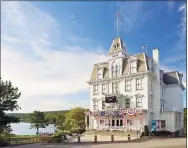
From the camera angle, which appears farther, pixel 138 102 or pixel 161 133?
pixel 138 102

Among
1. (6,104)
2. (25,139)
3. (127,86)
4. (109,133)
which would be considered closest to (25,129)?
(25,139)

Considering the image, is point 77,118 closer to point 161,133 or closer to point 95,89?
point 95,89

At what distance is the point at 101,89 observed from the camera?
11.5 metres

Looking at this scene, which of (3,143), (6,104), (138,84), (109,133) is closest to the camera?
(6,104)

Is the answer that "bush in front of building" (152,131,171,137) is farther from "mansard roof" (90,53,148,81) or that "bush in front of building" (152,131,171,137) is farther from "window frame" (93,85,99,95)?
"window frame" (93,85,99,95)

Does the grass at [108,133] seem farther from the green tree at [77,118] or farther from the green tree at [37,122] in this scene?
the green tree at [37,122]

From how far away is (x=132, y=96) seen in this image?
10695 millimetres

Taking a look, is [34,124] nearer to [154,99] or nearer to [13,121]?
[13,121]

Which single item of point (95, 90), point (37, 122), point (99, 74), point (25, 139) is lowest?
point (25, 139)

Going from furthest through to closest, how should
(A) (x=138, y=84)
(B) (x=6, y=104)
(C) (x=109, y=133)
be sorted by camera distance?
(A) (x=138, y=84)
(C) (x=109, y=133)
(B) (x=6, y=104)

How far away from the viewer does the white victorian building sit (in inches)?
402

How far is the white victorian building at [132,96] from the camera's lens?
1021cm

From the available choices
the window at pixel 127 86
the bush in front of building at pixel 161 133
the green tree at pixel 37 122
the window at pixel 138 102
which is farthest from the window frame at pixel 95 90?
the green tree at pixel 37 122

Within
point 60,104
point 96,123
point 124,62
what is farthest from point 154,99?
point 60,104
